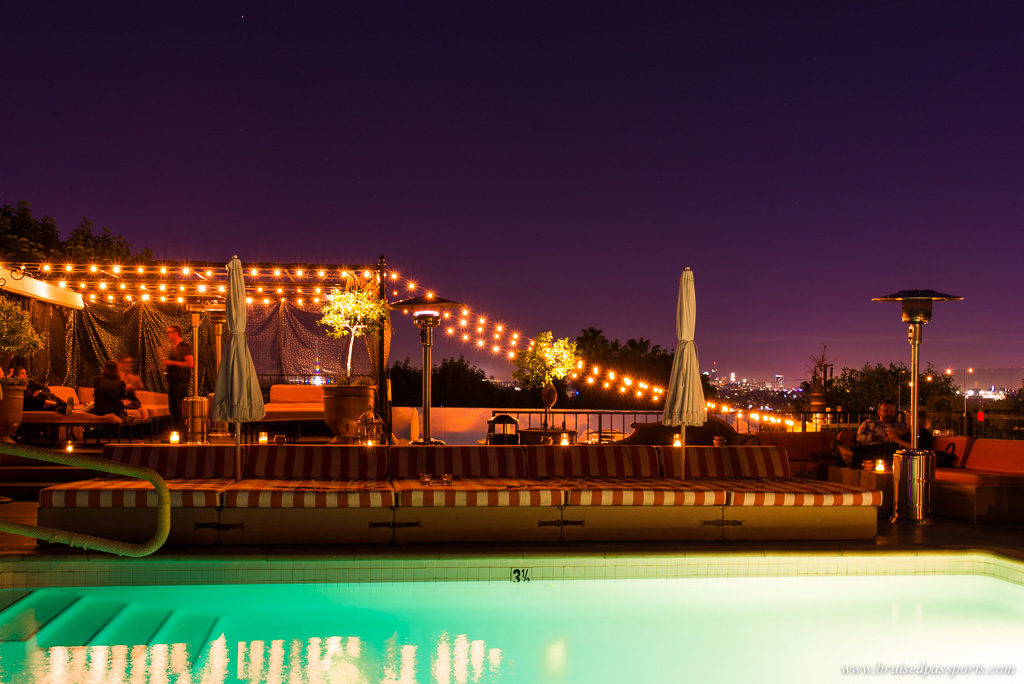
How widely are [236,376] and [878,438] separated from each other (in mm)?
6743

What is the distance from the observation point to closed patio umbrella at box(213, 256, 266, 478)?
227 inches

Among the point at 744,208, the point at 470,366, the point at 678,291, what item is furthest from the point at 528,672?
the point at 470,366

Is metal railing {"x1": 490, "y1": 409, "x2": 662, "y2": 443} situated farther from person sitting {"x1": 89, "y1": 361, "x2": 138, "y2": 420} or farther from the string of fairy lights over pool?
person sitting {"x1": 89, "y1": 361, "x2": 138, "y2": 420}

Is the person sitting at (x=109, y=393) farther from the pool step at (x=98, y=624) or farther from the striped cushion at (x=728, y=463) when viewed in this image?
the striped cushion at (x=728, y=463)

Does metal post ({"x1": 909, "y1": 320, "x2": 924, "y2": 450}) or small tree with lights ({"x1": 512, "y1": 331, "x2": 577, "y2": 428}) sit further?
small tree with lights ({"x1": 512, "y1": 331, "x2": 577, "y2": 428})

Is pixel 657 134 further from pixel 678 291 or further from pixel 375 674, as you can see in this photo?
pixel 375 674

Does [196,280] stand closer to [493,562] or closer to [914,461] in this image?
[493,562]

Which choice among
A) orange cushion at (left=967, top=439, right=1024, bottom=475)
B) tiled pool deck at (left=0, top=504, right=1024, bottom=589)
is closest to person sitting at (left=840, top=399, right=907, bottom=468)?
orange cushion at (left=967, top=439, right=1024, bottom=475)

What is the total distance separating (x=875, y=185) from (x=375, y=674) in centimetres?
1663

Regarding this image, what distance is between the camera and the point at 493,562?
16.6 ft

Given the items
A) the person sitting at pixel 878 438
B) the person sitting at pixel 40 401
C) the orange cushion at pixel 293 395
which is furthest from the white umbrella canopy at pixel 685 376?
the orange cushion at pixel 293 395

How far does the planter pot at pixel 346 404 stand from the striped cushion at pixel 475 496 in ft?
13.7

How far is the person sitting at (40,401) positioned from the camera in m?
9.52

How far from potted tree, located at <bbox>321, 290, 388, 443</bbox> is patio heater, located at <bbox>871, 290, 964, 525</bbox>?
228 inches
